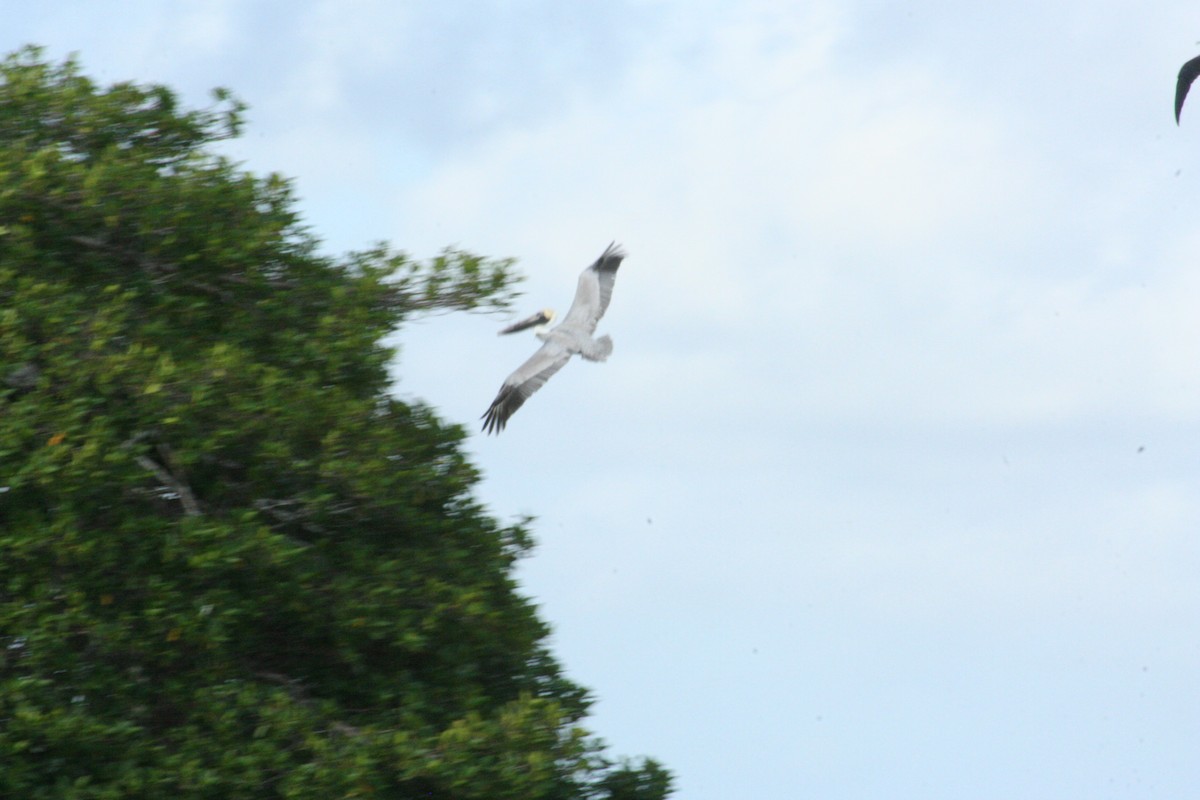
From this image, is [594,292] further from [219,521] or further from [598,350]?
[219,521]

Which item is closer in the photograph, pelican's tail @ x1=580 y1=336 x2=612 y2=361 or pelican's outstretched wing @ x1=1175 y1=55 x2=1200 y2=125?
pelican's outstretched wing @ x1=1175 y1=55 x2=1200 y2=125

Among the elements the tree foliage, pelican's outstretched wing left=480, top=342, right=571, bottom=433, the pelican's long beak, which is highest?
the pelican's long beak

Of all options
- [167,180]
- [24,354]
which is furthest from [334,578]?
[167,180]

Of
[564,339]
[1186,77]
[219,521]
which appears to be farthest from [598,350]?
[1186,77]

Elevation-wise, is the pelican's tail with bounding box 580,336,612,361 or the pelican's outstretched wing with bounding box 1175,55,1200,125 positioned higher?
the pelican's tail with bounding box 580,336,612,361

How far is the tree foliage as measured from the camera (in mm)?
7695

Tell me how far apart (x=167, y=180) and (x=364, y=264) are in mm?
1408

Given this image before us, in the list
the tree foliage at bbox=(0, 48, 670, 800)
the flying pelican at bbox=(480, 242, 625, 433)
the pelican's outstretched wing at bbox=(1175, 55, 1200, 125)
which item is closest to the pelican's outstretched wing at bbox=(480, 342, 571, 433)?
the flying pelican at bbox=(480, 242, 625, 433)

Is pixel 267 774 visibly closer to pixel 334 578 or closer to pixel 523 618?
pixel 334 578

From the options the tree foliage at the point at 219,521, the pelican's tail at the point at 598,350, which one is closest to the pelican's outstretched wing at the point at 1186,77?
the tree foliage at the point at 219,521

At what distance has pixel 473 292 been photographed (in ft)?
34.0

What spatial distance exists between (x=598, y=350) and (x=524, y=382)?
71cm

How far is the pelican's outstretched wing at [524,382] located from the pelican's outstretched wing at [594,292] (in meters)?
0.31

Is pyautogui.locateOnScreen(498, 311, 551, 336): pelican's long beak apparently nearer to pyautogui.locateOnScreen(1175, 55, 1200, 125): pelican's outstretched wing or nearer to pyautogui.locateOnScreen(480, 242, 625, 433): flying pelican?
pyautogui.locateOnScreen(480, 242, 625, 433): flying pelican
